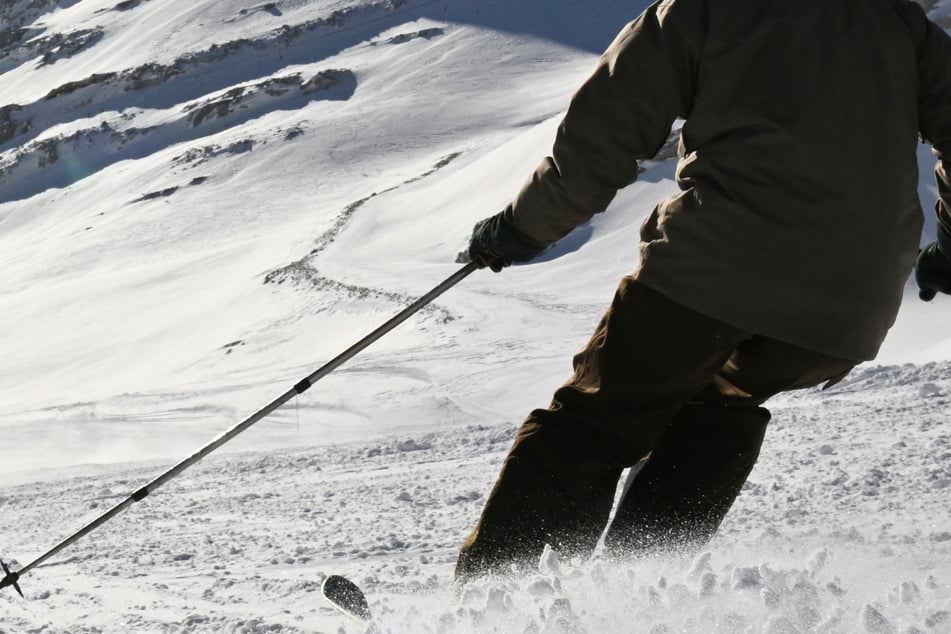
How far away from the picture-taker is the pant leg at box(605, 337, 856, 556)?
7.91 feet

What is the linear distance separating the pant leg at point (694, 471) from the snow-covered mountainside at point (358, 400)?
0.12 meters

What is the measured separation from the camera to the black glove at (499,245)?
2.49 metres

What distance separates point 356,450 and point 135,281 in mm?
18902

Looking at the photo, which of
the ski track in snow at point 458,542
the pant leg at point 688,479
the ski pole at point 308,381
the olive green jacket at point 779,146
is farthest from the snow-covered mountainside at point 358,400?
the olive green jacket at point 779,146

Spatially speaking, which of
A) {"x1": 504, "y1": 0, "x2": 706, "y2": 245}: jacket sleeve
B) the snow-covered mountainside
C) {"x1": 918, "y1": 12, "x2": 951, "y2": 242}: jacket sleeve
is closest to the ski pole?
the snow-covered mountainside

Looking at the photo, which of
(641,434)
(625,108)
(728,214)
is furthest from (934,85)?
(641,434)

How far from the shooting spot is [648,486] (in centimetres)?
245

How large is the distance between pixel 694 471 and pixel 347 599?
39.2 inches

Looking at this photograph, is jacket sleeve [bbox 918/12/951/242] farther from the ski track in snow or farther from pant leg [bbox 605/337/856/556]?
the ski track in snow

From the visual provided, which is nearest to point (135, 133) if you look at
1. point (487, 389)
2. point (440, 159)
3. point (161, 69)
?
point (161, 69)

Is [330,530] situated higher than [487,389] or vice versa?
[330,530]

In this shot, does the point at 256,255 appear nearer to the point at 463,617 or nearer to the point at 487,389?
the point at 487,389

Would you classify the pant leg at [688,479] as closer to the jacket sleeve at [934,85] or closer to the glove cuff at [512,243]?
the glove cuff at [512,243]

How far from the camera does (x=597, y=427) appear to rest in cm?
222
